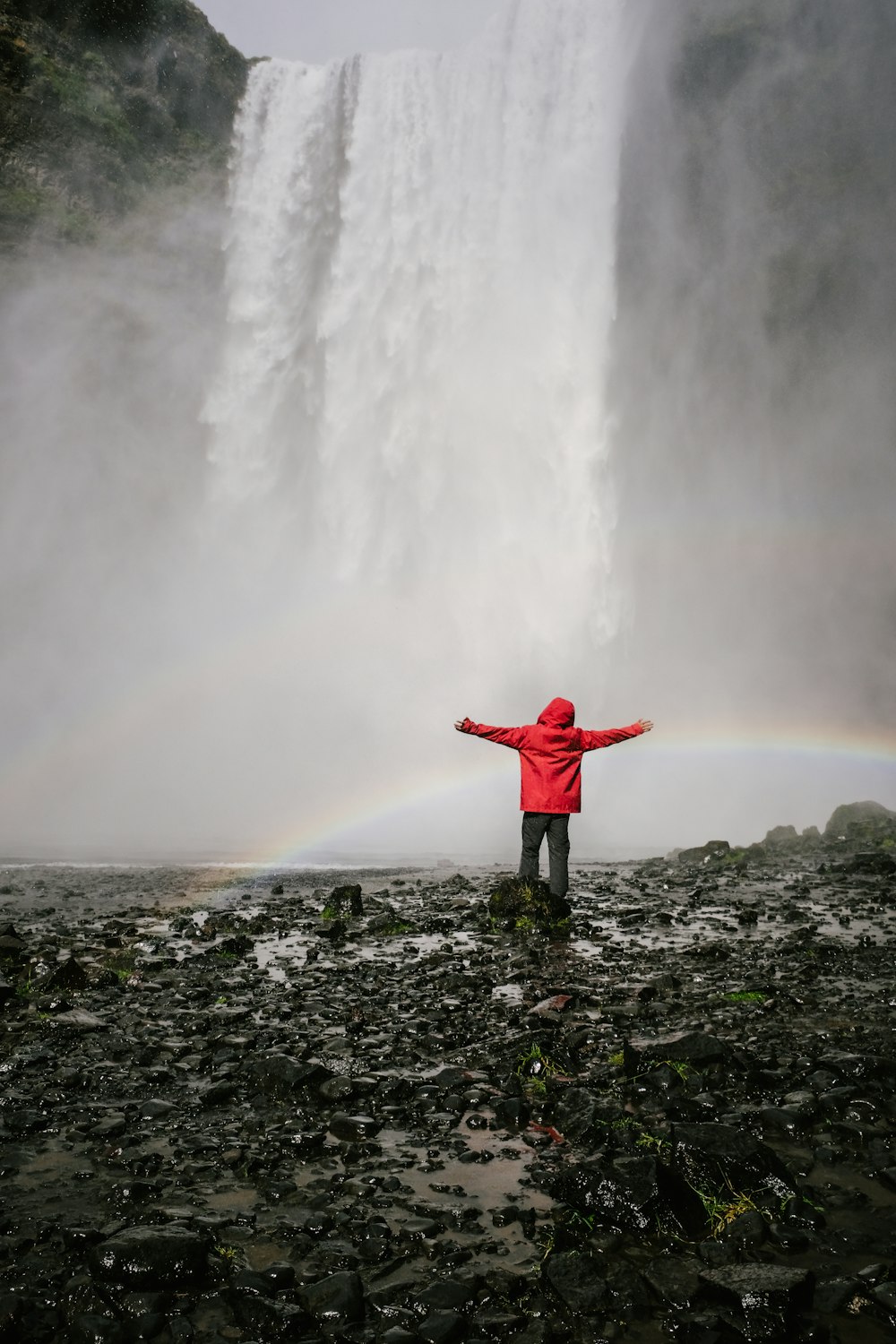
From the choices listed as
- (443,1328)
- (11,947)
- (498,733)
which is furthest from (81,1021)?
(498,733)

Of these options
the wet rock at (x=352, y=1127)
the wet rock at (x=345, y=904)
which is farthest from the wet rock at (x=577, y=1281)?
the wet rock at (x=345, y=904)

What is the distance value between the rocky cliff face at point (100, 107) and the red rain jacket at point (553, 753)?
51.7 metres

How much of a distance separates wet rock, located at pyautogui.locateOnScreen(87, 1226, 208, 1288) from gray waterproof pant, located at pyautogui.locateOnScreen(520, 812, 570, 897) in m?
7.70

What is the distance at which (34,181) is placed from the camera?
1807 inches

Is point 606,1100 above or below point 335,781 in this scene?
below

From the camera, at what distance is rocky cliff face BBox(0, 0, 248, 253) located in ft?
147

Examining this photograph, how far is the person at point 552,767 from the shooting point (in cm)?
990

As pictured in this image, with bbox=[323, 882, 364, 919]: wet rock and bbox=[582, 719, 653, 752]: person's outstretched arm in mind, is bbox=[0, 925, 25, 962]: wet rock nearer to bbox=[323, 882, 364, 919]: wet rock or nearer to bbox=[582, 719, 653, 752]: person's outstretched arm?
bbox=[323, 882, 364, 919]: wet rock

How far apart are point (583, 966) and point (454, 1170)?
4.03 m

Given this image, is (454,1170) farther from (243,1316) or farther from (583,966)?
(583,966)

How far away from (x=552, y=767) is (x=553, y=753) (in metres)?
0.19

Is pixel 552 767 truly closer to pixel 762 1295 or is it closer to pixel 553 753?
pixel 553 753

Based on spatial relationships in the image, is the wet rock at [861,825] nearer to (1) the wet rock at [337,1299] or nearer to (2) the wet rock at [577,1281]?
(2) the wet rock at [577,1281]

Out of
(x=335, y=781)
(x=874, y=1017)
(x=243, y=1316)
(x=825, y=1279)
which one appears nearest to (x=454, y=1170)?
(x=243, y=1316)
